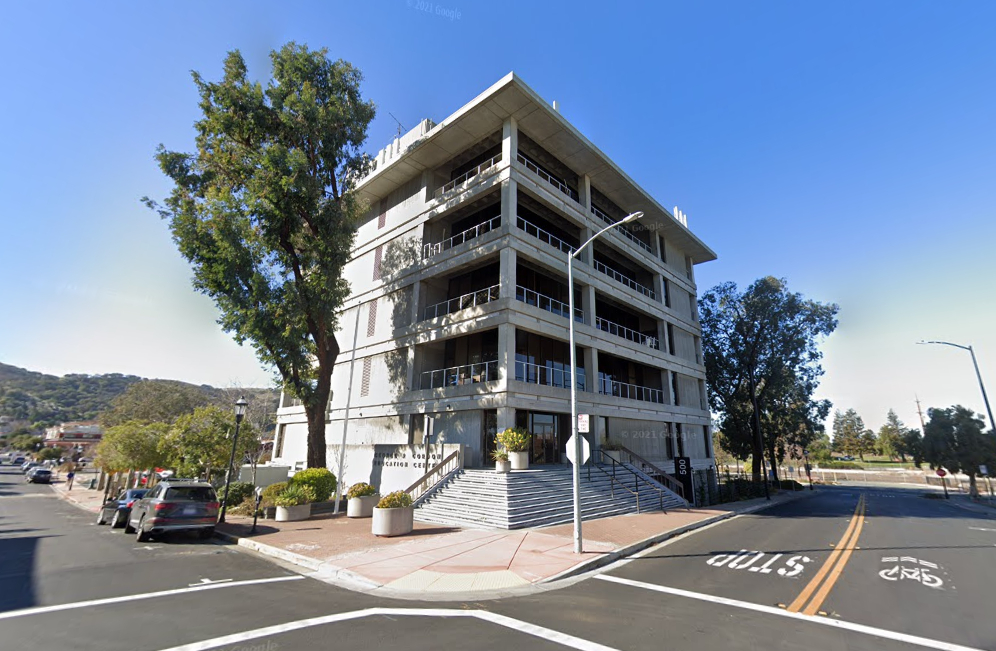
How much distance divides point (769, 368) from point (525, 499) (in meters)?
33.4

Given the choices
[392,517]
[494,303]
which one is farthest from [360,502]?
[494,303]

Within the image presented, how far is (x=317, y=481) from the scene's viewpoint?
17.8m

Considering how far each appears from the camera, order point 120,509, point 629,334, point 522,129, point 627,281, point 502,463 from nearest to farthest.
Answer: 1. point 120,509
2. point 502,463
3. point 522,129
4. point 629,334
5. point 627,281

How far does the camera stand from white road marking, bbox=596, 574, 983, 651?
5332 millimetres

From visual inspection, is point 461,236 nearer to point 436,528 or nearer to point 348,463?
point 348,463

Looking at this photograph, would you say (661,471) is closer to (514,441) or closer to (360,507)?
(514,441)

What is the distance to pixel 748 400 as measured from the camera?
40.4 metres

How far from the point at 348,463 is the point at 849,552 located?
21435mm

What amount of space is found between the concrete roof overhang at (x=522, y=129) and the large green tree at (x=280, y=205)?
14.5 ft

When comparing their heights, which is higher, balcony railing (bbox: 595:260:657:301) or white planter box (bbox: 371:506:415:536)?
balcony railing (bbox: 595:260:657:301)

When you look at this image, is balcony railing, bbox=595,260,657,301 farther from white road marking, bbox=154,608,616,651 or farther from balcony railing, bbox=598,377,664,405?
white road marking, bbox=154,608,616,651

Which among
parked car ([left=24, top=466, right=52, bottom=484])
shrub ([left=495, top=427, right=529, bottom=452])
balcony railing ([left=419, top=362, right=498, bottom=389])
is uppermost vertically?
balcony railing ([left=419, top=362, right=498, bottom=389])

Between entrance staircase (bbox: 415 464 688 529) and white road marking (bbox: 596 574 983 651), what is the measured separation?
6353 mm

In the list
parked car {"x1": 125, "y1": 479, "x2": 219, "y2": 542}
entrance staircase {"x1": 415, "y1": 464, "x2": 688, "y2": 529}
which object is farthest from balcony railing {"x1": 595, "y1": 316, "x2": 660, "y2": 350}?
parked car {"x1": 125, "y1": 479, "x2": 219, "y2": 542}
